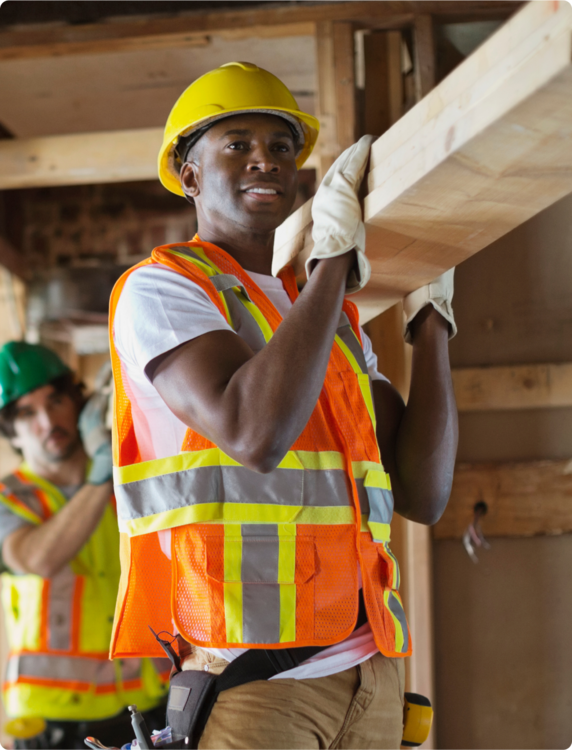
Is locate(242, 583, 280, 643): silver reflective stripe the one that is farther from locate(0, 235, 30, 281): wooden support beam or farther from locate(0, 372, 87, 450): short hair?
locate(0, 235, 30, 281): wooden support beam

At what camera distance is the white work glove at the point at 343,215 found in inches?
52.4

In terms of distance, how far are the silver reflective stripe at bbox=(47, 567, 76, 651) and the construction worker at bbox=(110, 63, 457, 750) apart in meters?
2.19

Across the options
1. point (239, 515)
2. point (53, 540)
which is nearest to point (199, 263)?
point (239, 515)

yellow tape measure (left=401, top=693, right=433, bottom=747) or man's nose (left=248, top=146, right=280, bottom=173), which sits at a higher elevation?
man's nose (left=248, top=146, right=280, bottom=173)

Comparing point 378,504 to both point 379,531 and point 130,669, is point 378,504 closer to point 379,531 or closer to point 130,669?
point 379,531

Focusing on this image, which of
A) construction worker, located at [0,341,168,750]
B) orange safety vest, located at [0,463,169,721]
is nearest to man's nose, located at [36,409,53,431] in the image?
construction worker, located at [0,341,168,750]

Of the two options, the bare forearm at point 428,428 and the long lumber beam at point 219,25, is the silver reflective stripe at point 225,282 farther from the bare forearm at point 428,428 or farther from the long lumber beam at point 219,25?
the long lumber beam at point 219,25

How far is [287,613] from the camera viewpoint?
1278mm

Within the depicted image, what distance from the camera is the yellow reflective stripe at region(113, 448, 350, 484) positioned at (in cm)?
132

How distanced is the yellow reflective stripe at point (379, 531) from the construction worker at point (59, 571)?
2.35 meters

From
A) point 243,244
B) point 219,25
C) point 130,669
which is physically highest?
point 219,25

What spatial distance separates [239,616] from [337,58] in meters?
2.04

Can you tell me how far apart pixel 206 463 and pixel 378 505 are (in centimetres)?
34

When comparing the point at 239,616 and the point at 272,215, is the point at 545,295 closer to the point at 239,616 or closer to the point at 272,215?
the point at 272,215
